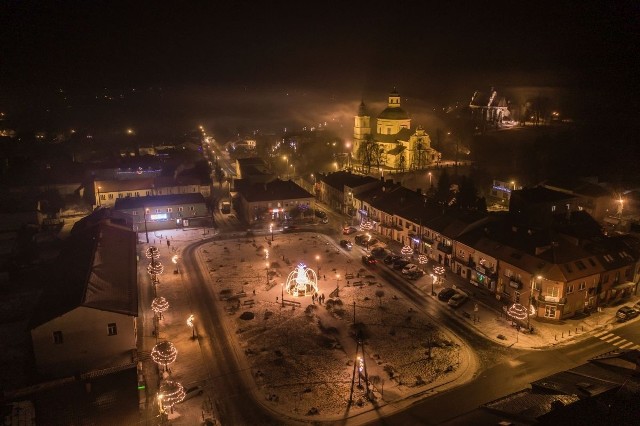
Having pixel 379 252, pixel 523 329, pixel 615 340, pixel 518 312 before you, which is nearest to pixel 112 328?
pixel 518 312

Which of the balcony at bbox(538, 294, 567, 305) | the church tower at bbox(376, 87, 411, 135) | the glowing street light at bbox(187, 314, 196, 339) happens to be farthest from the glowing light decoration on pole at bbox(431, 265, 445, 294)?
the church tower at bbox(376, 87, 411, 135)

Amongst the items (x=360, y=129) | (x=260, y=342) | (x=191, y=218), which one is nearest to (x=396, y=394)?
(x=260, y=342)

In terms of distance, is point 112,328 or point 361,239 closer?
point 112,328

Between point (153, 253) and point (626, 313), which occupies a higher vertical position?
point (153, 253)

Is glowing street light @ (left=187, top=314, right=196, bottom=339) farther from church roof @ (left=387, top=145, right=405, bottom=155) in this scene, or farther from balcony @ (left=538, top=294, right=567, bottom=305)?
church roof @ (left=387, top=145, right=405, bottom=155)

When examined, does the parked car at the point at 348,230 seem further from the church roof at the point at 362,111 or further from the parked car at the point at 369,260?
the church roof at the point at 362,111

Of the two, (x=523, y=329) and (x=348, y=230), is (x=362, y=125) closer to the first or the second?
(x=348, y=230)
